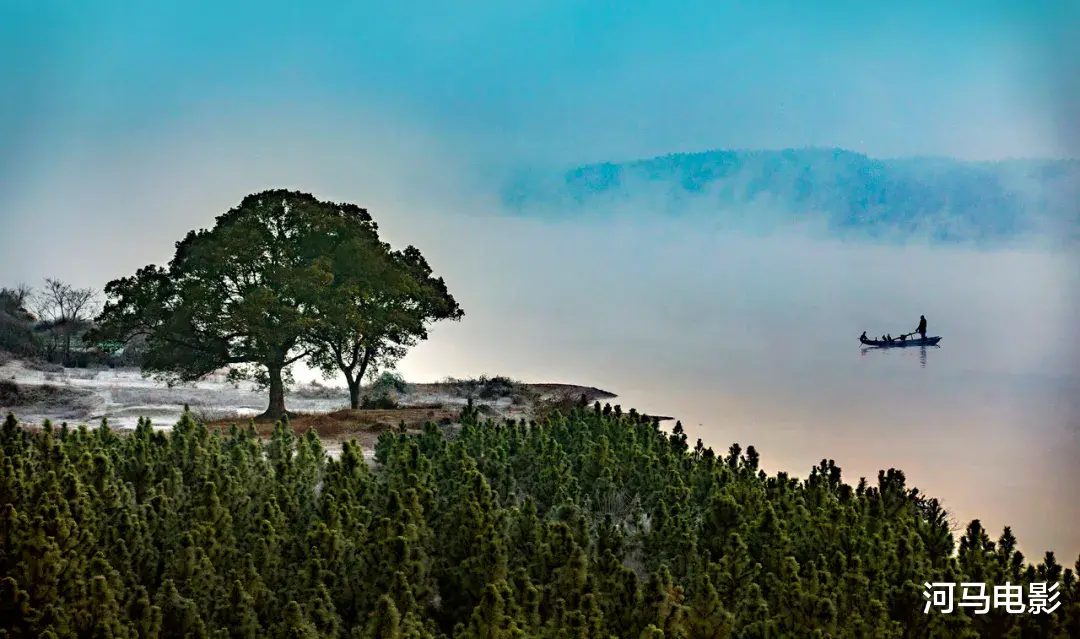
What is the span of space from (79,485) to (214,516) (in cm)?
131

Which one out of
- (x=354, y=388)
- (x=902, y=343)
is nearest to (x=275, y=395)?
(x=354, y=388)

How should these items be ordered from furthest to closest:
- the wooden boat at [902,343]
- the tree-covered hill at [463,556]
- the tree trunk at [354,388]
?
the wooden boat at [902,343]
the tree trunk at [354,388]
the tree-covered hill at [463,556]

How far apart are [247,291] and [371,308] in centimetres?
310

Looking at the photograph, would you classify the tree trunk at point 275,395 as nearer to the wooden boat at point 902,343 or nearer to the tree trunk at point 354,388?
the tree trunk at point 354,388

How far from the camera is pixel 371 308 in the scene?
993 inches

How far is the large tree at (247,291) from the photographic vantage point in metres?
23.4

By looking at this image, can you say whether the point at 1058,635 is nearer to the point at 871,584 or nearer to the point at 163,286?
the point at 871,584

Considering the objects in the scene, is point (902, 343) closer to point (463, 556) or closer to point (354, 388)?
point (354, 388)

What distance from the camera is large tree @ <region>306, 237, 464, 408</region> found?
23969 millimetres

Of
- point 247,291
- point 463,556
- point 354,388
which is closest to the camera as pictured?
point 463,556

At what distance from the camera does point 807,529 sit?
9875 mm

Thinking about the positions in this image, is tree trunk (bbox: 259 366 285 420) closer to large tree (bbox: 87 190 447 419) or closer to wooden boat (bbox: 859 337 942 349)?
large tree (bbox: 87 190 447 419)

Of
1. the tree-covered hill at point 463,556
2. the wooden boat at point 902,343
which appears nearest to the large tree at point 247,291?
the tree-covered hill at point 463,556

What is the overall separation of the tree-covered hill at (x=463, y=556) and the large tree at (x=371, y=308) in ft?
39.4
